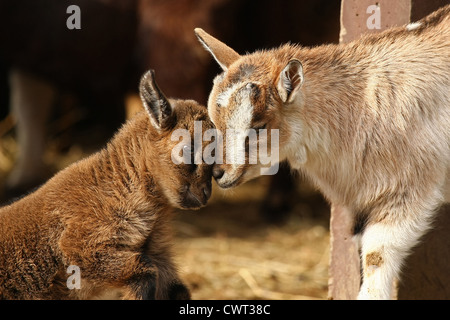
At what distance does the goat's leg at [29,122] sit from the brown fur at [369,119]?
3704mm

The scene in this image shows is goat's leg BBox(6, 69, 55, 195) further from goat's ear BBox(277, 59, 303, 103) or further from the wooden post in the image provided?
goat's ear BBox(277, 59, 303, 103)

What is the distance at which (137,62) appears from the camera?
20.0 ft

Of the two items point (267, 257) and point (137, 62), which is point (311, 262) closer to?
point (267, 257)

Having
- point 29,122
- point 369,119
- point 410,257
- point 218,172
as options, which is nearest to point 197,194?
point 218,172

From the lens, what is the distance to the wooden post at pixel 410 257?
418cm

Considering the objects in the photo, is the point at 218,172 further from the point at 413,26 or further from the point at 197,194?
the point at 413,26

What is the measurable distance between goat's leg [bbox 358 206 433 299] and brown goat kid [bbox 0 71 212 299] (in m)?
0.84

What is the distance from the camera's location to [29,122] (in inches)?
279
